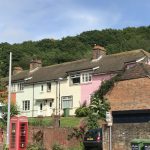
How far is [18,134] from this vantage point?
89.6 ft

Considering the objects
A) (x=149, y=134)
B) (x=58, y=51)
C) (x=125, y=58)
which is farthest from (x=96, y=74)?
(x=58, y=51)

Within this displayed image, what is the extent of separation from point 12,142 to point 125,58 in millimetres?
27774

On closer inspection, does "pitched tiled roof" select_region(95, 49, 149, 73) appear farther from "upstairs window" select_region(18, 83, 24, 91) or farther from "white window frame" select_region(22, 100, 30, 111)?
"upstairs window" select_region(18, 83, 24, 91)

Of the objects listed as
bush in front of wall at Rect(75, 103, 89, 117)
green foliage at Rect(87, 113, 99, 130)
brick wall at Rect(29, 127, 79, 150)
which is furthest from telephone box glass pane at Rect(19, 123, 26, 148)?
bush in front of wall at Rect(75, 103, 89, 117)

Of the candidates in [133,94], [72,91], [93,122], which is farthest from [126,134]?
[72,91]

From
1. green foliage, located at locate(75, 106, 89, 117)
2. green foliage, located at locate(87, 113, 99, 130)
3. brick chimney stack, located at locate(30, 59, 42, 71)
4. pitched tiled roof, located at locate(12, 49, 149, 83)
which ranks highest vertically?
brick chimney stack, located at locate(30, 59, 42, 71)

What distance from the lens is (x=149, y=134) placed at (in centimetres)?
2128

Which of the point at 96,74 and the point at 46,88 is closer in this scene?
Answer: the point at 96,74

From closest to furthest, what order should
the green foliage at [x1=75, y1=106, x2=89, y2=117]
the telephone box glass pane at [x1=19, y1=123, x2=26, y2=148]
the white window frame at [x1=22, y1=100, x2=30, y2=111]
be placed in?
the telephone box glass pane at [x1=19, y1=123, x2=26, y2=148] → the green foliage at [x1=75, y1=106, x2=89, y2=117] → the white window frame at [x1=22, y1=100, x2=30, y2=111]

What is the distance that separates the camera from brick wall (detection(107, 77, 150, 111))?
114 feet

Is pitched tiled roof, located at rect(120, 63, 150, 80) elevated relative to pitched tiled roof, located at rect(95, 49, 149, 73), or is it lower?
lower

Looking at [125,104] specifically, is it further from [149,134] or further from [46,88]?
[46,88]

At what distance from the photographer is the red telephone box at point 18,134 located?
27188 millimetres

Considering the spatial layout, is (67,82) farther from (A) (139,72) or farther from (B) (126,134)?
(B) (126,134)
